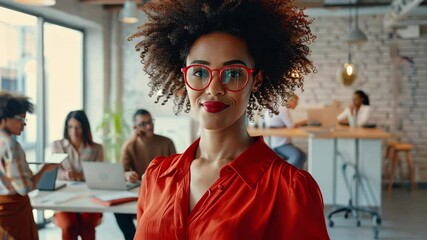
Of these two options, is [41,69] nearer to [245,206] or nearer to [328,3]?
[328,3]

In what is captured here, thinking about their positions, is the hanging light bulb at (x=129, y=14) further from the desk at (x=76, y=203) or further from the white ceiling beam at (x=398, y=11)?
the white ceiling beam at (x=398, y=11)

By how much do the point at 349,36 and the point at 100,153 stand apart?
370 centimetres

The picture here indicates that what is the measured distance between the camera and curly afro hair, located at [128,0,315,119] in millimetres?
1229

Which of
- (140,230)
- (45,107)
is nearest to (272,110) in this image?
(140,230)

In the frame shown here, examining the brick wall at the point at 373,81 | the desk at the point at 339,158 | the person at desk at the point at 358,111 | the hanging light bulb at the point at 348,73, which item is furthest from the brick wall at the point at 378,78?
the desk at the point at 339,158

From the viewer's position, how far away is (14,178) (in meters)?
2.76

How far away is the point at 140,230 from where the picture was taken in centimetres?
126

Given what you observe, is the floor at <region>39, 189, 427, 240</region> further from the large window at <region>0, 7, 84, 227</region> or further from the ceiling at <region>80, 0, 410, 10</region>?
the ceiling at <region>80, 0, 410, 10</region>

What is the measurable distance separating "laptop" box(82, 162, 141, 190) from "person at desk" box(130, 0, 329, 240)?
2.26 metres

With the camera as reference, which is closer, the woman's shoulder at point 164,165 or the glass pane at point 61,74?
the woman's shoulder at point 164,165

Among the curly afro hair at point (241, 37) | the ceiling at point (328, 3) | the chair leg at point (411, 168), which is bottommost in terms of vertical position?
the chair leg at point (411, 168)

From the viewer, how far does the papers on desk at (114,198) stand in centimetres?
322

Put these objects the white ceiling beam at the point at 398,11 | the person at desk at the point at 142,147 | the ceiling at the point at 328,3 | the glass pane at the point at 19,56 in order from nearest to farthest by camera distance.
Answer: the person at desk at the point at 142,147 < the glass pane at the point at 19,56 < the white ceiling beam at the point at 398,11 < the ceiling at the point at 328,3

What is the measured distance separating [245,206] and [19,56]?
15.1 ft
